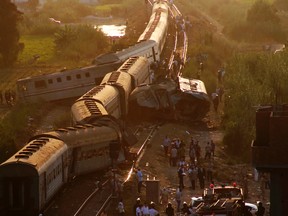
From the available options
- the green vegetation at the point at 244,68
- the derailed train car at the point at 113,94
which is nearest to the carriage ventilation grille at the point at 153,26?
the green vegetation at the point at 244,68

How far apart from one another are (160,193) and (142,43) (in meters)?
29.1

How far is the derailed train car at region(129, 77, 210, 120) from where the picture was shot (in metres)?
46.3

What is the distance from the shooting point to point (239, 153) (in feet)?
143

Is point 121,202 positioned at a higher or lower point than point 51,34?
higher

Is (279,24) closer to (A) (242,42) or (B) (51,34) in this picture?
(A) (242,42)

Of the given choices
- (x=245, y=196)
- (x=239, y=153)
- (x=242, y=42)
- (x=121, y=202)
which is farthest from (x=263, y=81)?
(x=242, y=42)

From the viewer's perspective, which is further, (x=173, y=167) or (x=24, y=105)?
(x=24, y=105)

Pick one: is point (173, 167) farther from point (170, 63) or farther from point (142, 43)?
point (170, 63)

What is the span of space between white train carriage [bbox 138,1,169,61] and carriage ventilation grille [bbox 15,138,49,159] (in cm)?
3180

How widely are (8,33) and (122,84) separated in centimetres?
2227

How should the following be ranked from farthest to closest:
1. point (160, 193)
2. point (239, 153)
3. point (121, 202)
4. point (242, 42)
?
1. point (242, 42)
2. point (239, 153)
3. point (160, 193)
4. point (121, 202)

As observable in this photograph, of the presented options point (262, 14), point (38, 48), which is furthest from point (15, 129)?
point (262, 14)

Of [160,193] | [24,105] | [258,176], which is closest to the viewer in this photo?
[160,193]

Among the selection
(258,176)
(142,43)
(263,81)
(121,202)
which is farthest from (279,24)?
(121,202)
